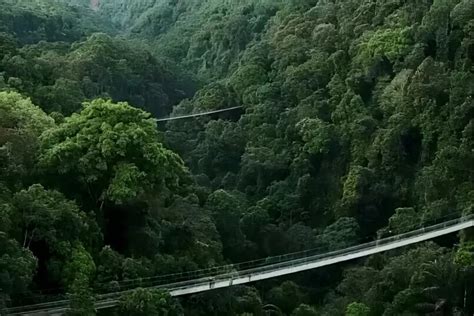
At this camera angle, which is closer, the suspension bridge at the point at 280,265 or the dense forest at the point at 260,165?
the dense forest at the point at 260,165

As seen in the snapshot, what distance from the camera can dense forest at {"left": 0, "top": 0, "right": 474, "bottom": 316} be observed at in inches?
580

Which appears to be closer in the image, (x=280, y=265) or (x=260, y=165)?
(x=280, y=265)

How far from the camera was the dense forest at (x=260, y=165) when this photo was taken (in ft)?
48.4

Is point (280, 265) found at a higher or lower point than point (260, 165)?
lower

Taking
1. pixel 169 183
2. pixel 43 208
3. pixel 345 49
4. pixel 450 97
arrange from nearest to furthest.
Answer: pixel 43 208
pixel 169 183
pixel 450 97
pixel 345 49

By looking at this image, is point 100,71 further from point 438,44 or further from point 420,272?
point 420,272

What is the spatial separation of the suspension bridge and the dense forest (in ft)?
0.85

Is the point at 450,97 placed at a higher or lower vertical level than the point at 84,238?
higher

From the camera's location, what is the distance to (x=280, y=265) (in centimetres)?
1794

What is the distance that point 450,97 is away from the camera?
2023 cm

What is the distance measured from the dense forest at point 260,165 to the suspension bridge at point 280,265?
0.26m

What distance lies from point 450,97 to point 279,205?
211 inches

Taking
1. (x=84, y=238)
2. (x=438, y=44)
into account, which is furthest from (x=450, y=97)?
(x=84, y=238)

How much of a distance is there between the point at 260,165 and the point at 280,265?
21.2 feet
